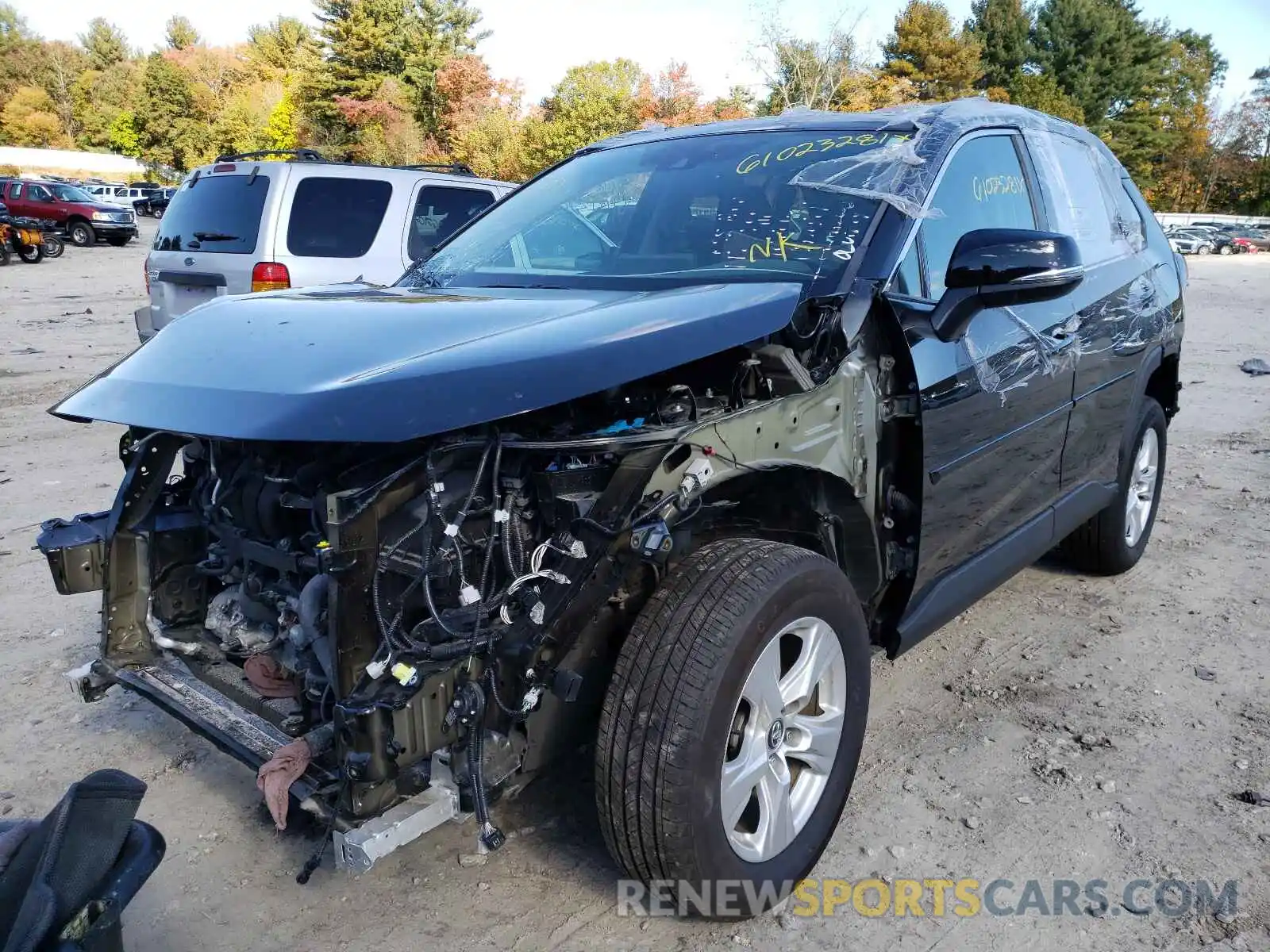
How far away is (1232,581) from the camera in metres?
4.65

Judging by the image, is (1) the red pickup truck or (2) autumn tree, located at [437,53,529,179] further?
(2) autumn tree, located at [437,53,529,179]

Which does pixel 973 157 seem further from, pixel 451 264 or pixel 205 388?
pixel 205 388

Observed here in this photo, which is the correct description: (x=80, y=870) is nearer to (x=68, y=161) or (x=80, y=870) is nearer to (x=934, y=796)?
(x=934, y=796)

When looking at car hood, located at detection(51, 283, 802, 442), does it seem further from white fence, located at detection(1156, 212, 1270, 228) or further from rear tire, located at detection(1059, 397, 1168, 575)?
white fence, located at detection(1156, 212, 1270, 228)

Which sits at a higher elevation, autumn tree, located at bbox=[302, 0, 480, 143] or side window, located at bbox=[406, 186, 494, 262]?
autumn tree, located at bbox=[302, 0, 480, 143]

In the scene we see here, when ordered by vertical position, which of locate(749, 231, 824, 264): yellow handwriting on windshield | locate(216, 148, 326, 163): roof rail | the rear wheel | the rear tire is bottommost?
the rear tire

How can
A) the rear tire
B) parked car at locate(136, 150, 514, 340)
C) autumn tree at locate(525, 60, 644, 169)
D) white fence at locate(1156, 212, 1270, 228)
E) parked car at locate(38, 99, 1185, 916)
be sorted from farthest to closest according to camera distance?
white fence at locate(1156, 212, 1270, 228)
autumn tree at locate(525, 60, 644, 169)
parked car at locate(136, 150, 514, 340)
the rear tire
parked car at locate(38, 99, 1185, 916)

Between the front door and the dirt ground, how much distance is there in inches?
25.2

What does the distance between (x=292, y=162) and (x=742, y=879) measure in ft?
22.3

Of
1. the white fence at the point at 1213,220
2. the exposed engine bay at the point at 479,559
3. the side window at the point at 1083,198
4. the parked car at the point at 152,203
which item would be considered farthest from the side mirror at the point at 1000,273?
the white fence at the point at 1213,220

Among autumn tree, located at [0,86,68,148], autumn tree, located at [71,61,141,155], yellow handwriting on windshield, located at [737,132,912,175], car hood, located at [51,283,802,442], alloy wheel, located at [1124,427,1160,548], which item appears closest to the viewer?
car hood, located at [51,283,802,442]

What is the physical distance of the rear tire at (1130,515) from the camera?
4426 millimetres

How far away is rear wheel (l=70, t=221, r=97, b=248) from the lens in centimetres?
2911

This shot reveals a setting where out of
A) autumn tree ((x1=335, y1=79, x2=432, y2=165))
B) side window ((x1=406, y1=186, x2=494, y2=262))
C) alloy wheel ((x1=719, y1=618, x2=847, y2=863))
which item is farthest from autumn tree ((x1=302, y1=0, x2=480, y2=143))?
alloy wheel ((x1=719, y1=618, x2=847, y2=863))
